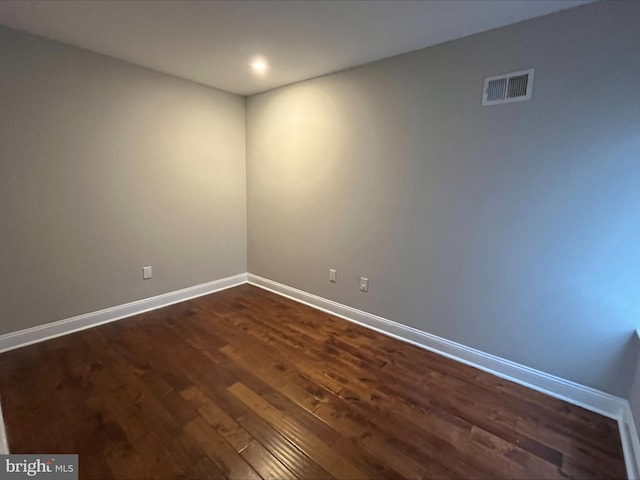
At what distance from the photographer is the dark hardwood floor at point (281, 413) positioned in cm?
142

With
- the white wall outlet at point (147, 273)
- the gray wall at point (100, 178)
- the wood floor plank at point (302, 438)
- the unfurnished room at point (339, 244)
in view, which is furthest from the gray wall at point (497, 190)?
the white wall outlet at point (147, 273)

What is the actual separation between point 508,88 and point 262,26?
1.67m

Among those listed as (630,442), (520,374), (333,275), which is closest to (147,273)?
(333,275)

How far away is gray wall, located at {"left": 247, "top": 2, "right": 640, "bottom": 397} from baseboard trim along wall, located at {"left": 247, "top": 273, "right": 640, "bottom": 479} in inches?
2.5

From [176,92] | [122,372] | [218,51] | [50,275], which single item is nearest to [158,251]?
[50,275]

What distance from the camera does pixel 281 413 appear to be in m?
1.72

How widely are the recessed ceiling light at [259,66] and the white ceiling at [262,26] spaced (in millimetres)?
69

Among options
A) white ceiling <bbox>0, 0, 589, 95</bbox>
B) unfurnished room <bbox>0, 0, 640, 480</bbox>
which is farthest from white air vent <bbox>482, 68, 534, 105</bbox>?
white ceiling <bbox>0, 0, 589, 95</bbox>

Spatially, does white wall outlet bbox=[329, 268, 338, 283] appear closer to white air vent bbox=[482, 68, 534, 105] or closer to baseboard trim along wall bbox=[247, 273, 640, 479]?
baseboard trim along wall bbox=[247, 273, 640, 479]

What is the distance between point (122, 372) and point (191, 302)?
1259 millimetres

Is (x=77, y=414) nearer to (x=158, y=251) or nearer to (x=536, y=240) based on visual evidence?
(x=158, y=251)

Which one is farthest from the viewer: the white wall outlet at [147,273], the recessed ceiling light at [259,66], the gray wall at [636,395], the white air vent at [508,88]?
the white wall outlet at [147,273]

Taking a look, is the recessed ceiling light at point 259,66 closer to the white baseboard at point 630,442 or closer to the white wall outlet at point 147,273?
the white wall outlet at point 147,273

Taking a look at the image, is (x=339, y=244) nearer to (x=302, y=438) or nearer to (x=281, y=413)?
(x=281, y=413)
